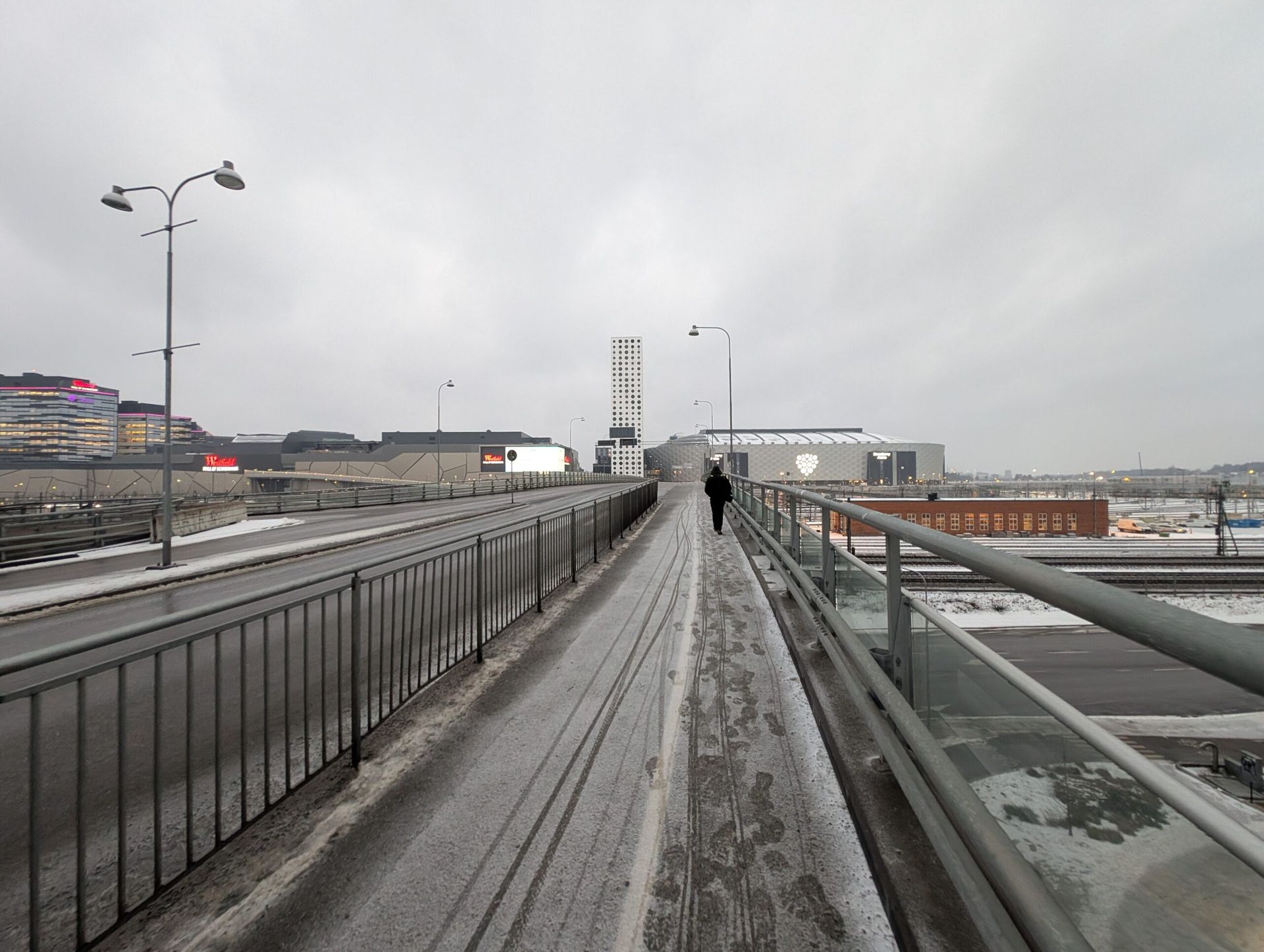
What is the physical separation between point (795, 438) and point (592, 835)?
451ft

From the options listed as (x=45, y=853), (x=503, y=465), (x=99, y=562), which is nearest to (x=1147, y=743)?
(x=45, y=853)

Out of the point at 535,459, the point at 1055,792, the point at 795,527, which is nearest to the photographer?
the point at 1055,792

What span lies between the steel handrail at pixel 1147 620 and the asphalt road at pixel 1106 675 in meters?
13.9

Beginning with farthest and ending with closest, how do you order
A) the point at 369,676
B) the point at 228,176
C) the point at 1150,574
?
the point at 1150,574
the point at 228,176
the point at 369,676

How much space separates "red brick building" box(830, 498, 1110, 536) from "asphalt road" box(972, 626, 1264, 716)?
22.6 metres

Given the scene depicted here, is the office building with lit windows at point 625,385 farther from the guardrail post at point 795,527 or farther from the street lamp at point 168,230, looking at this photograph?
the guardrail post at point 795,527

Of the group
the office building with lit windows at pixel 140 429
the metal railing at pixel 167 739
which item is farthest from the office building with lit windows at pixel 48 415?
the metal railing at pixel 167 739

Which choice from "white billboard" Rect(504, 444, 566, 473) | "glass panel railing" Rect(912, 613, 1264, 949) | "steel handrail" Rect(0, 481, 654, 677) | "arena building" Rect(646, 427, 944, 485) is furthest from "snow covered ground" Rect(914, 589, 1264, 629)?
"arena building" Rect(646, 427, 944, 485)

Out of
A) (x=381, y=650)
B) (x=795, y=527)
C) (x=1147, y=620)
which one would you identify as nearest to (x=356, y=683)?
(x=381, y=650)

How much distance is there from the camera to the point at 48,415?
150875mm

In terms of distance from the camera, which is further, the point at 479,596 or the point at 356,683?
the point at 479,596

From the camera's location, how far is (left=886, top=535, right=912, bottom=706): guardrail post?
276 cm

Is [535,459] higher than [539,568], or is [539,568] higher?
[535,459]

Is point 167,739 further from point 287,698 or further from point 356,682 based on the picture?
point 287,698
